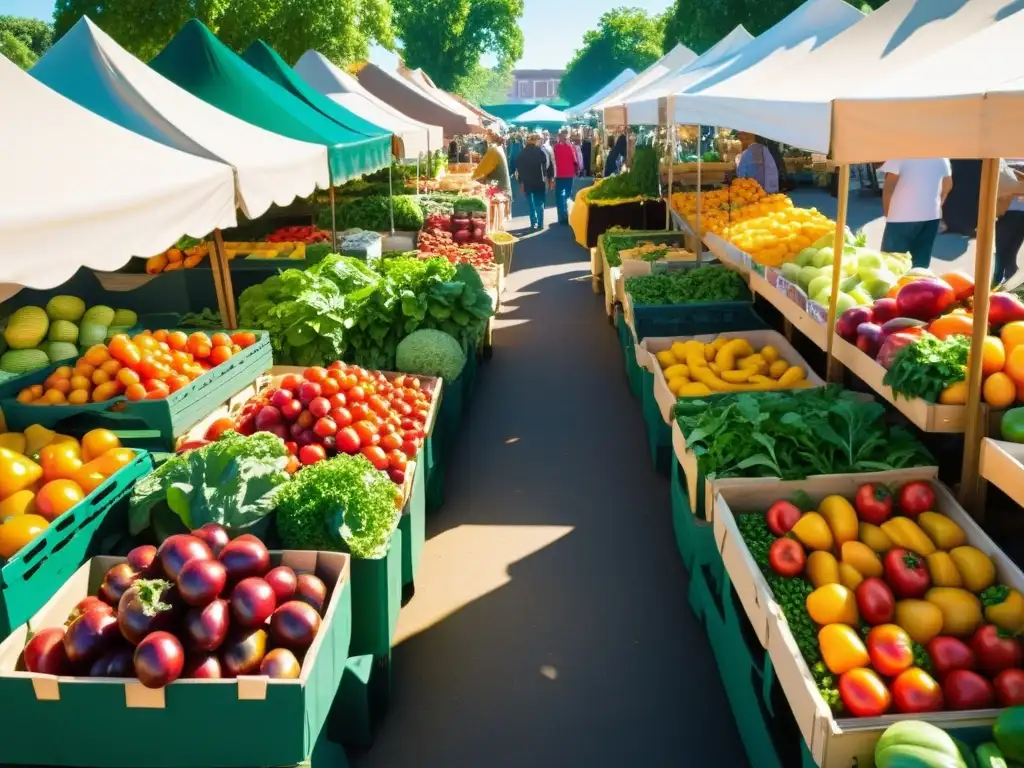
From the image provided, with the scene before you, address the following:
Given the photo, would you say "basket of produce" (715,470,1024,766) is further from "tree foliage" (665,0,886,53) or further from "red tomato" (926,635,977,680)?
"tree foliage" (665,0,886,53)

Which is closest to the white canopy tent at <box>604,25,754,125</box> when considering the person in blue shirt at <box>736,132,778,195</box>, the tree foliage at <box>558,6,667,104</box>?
the person in blue shirt at <box>736,132,778,195</box>

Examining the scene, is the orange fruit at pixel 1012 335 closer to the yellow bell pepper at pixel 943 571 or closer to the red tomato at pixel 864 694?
the yellow bell pepper at pixel 943 571

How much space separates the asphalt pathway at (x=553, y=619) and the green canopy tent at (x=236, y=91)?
247 cm

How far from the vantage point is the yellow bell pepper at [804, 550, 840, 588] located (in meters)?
2.95

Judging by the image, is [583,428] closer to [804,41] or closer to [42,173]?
[804,41]

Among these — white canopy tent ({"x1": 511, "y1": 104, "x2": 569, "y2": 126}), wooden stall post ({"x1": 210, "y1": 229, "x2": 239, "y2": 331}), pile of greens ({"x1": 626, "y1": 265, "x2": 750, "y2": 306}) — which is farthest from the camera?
white canopy tent ({"x1": 511, "y1": 104, "x2": 569, "y2": 126})

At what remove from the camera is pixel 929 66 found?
11.0ft

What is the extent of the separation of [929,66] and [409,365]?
3510mm

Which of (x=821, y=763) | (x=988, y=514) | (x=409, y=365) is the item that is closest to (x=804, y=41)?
(x=409, y=365)

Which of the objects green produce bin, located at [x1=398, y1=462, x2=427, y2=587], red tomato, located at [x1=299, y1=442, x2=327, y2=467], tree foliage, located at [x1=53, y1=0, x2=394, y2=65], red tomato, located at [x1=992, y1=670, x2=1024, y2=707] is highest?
tree foliage, located at [x1=53, y1=0, x2=394, y2=65]

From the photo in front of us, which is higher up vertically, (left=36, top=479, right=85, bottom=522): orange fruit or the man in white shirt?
the man in white shirt

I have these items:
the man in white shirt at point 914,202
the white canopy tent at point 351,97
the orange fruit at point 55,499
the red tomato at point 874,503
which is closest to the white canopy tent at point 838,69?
Result: the red tomato at point 874,503

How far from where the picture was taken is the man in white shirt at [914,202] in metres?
7.12

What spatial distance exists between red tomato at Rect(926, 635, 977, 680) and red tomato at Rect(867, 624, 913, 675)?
0.08 meters
